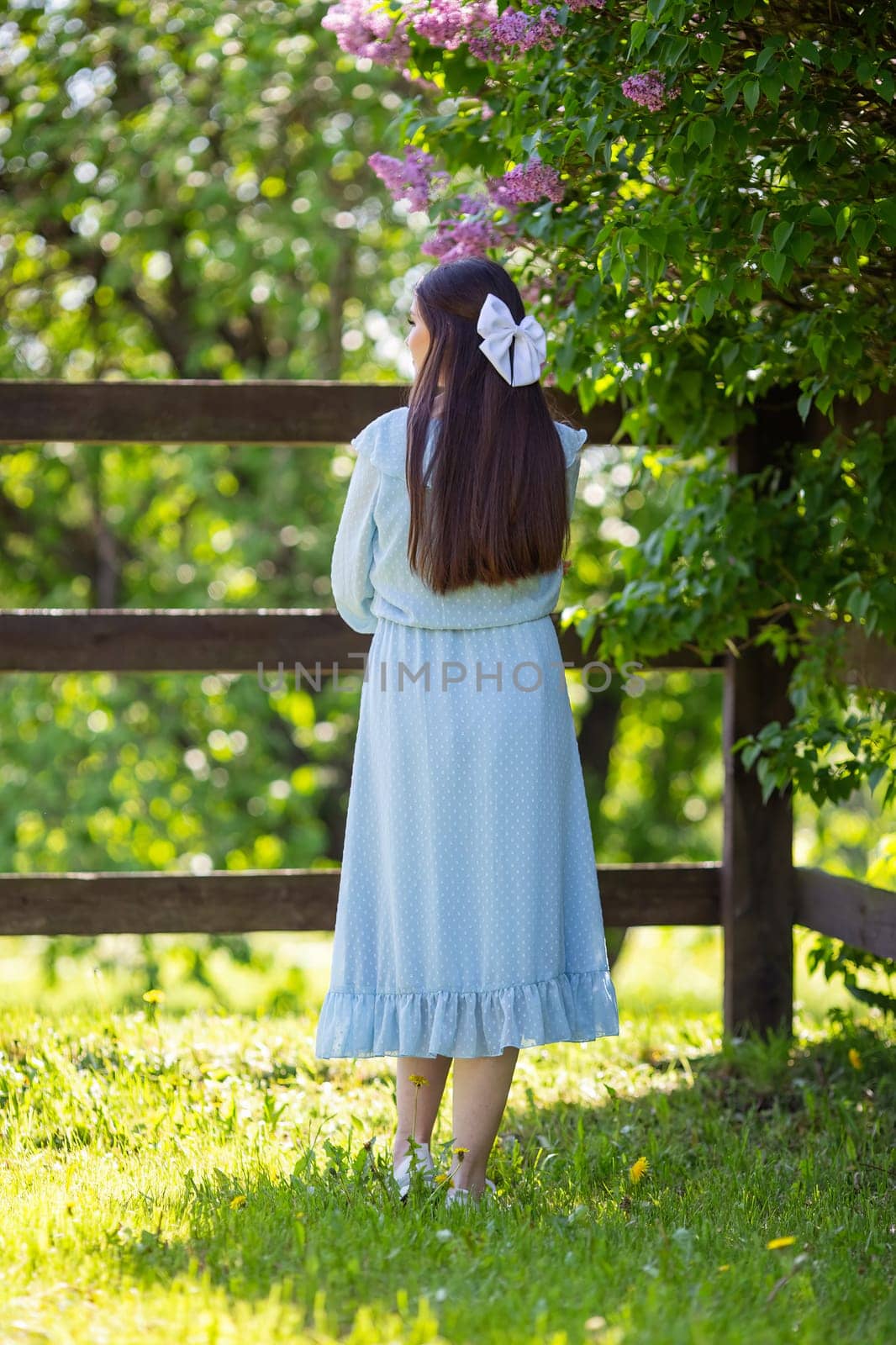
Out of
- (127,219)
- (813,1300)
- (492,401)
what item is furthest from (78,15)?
(813,1300)

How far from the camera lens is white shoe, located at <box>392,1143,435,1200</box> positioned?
7.98ft

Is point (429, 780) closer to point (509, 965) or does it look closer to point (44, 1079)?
point (509, 965)

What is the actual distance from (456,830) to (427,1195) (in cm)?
67

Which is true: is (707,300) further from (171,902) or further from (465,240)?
(171,902)

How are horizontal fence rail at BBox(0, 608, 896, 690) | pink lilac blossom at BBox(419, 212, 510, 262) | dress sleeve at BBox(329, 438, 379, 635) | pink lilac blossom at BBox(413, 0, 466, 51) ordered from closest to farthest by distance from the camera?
dress sleeve at BBox(329, 438, 379, 635) → pink lilac blossom at BBox(413, 0, 466, 51) → pink lilac blossom at BBox(419, 212, 510, 262) → horizontal fence rail at BBox(0, 608, 896, 690)

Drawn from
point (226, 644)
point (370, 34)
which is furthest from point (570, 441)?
point (226, 644)

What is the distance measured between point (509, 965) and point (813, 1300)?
78 cm

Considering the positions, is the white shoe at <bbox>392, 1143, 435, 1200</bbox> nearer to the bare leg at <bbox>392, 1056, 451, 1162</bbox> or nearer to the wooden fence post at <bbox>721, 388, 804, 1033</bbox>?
the bare leg at <bbox>392, 1056, 451, 1162</bbox>

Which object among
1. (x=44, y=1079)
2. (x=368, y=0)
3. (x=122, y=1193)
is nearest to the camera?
(x=122, y=1193)

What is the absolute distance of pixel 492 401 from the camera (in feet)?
8.10

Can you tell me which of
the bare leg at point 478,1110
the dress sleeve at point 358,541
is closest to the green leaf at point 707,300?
the dress sleeve at point 358,541

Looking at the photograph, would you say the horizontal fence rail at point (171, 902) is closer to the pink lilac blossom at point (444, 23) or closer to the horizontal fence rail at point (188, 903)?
the horizontal fence rail at point (188, 903)

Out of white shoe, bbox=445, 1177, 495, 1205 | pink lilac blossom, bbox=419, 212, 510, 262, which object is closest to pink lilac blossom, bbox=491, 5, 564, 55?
pink lilac blossom, bbox=419, 212, 510, 262

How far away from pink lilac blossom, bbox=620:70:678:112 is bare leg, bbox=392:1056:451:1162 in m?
1.85
